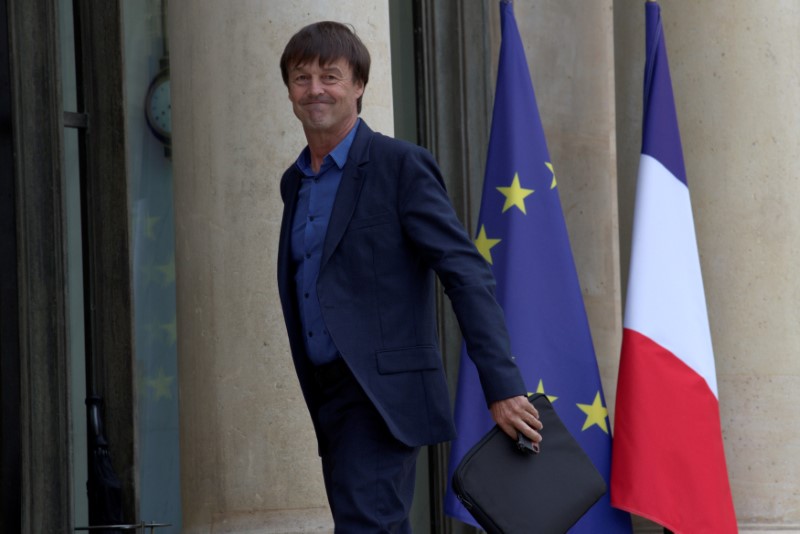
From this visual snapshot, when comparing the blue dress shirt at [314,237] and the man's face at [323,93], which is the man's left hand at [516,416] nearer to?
the blue dress shirt at [314,237]

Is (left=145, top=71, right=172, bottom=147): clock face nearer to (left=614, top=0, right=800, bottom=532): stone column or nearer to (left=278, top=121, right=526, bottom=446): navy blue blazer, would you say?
(left=614, top=0, right=800, bottom=532): stone column

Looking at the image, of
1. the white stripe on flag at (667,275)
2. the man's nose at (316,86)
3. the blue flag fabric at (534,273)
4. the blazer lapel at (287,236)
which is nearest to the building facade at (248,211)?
the white stripe on flag at (667,275)

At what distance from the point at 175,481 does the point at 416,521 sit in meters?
1.17

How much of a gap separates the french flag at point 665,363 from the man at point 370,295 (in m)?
2.25

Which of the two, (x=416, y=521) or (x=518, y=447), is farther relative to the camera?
(x=416, y=521)

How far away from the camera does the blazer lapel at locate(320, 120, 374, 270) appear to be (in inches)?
158

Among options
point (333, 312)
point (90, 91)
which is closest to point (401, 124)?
point (90, 91)

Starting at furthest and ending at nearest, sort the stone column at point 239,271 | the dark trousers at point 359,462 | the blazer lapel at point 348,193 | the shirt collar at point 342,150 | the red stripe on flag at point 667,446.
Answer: the red stripe on flag at point 667,446, the stone column at point 239,271, the shirt collar at point 342,150, the blazer lapel at point 348,193, the dark trousers at point 359,462

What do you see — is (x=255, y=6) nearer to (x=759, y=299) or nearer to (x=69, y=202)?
(x=69, y=202)

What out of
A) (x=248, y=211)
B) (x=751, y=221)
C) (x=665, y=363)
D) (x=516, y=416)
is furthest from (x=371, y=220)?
(x=751, y=221)

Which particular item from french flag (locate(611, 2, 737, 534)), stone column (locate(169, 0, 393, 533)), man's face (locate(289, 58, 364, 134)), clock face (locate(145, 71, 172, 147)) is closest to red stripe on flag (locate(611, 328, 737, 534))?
french flag (locate(611, 2, 737, 534))

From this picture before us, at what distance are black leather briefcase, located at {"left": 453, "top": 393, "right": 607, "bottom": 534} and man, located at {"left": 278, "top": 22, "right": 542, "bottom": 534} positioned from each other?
82mm

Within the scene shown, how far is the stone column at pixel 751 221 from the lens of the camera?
6637 mm

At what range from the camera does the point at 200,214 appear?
5.57m
